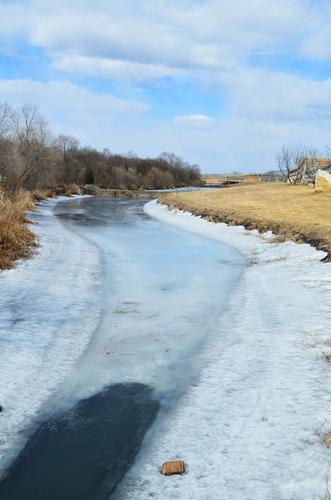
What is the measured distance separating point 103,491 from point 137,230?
19.7m

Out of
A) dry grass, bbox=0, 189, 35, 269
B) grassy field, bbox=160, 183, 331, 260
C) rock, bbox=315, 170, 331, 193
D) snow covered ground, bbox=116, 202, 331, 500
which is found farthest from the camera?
rock, bbox=315, 170, 331, 193

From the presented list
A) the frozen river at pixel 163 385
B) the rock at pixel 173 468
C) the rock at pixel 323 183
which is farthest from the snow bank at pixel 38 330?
the rock at pixel 323 183

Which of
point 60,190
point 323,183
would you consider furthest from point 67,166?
point 323,183

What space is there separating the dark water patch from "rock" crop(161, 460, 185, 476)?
1.16ft

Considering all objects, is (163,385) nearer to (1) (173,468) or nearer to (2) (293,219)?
(1) (173,468)

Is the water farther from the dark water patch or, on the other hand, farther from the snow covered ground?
the snow covered ground

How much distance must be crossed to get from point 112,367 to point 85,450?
1869 millimetres

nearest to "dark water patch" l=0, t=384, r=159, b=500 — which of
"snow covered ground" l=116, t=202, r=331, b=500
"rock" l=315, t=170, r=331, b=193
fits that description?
"snow covered ground" l=116, t=202, r=331, b=500

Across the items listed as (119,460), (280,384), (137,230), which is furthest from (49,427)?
(137,230)

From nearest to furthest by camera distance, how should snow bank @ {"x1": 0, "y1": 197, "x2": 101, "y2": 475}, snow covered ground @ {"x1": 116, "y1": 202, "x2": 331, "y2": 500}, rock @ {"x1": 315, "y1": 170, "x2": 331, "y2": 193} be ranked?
snow covered ground @ {"x1": 116, "y1": 202, "x2": 331, "y2": 500}
snow bank @ {"x1": 0, "y1": 197, "x2": 101, "y2": 475}
rock @ {"x1": 315, "y1": 170, "x2": 331, "y2": 193}

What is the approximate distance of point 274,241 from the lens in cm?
1705

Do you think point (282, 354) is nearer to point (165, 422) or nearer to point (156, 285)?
point (165, 422)

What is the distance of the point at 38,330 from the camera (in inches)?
286

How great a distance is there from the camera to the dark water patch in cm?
380
